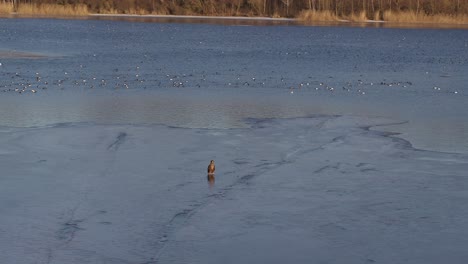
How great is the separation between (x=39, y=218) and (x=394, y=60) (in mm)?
22490

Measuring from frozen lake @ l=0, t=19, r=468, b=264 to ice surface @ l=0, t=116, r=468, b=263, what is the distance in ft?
0.08

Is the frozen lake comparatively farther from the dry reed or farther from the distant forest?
the dry reed

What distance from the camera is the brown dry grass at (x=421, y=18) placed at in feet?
176

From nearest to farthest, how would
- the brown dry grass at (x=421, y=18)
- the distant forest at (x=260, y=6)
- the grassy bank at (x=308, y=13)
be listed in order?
the brown dry grass at (x=421, y=18) < the grassy bank at (x=308, y=13) < the distant forest at (x=260, y=6)

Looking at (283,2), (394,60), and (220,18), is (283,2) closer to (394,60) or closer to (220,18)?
(220,18)

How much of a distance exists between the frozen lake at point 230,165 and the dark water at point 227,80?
0.08 m

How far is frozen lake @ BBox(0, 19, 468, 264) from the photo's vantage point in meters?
8.13

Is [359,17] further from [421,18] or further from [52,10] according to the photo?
[52,10]

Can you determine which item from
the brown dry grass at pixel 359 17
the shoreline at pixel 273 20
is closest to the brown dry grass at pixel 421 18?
the shoreline at pixel 273 20

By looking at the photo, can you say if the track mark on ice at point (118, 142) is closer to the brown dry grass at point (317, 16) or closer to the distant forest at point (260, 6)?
the brown dry grass at point (317, 16)

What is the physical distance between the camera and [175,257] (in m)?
7.66

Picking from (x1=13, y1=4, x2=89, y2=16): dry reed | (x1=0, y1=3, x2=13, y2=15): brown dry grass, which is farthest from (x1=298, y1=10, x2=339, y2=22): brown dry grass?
(x1=0, y1=3, x2=13, y2=15): brown dry grass

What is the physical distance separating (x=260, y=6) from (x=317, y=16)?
4.84 m

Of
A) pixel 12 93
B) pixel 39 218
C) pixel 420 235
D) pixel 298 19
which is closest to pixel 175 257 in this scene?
pixel 39 218
